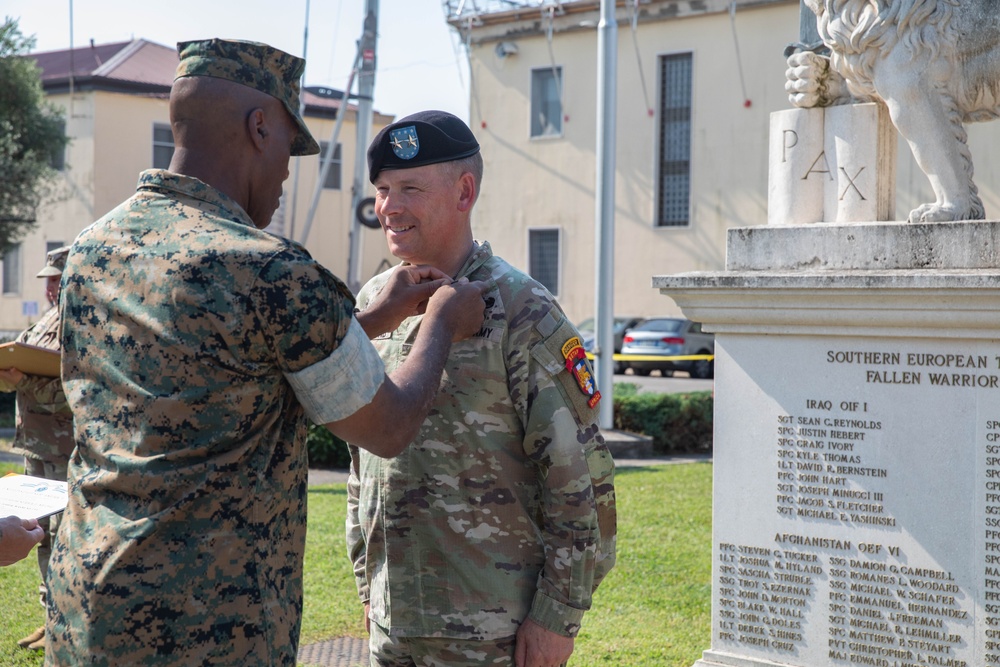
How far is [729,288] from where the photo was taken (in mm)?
4332

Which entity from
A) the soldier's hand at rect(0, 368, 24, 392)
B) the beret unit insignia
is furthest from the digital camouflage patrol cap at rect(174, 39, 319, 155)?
the soldier's hand at rect(0, 368, 24, 392)

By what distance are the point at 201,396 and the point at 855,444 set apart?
285cm

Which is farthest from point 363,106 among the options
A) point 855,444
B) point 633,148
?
point 855,444

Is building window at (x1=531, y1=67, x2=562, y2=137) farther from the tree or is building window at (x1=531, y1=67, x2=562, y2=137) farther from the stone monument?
the stone monument

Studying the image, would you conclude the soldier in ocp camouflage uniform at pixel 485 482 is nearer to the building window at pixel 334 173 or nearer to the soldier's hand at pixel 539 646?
the soldier's hand at pixel 539 646

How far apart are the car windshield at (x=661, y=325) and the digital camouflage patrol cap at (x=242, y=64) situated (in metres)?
25.6

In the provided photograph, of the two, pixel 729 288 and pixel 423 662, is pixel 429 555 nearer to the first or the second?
pixel 423 662

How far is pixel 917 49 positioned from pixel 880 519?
1.78 metres

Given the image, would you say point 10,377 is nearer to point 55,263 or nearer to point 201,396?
point 55,263

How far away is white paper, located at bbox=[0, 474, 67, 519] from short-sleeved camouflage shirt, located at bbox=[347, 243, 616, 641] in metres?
0.83

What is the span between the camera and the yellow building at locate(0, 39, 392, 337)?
32.9 m

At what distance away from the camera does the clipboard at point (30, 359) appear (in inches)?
187

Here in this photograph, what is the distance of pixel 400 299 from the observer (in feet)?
8.86

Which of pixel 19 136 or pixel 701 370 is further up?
pixel 19 136
